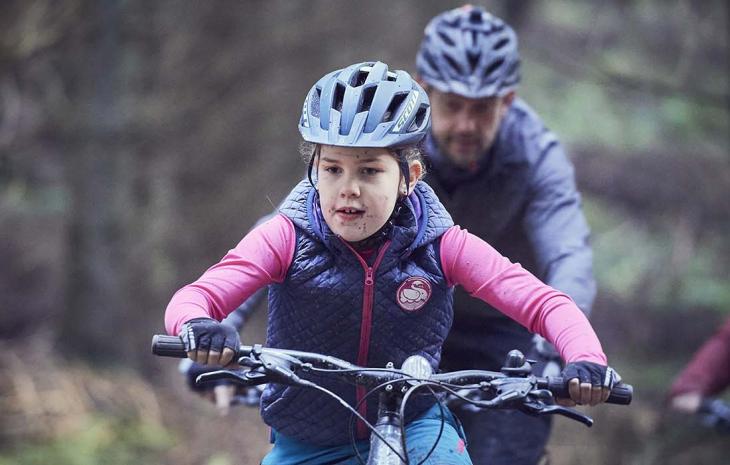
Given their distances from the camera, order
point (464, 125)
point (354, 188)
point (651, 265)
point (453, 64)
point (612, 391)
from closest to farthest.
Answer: point (612, 391), point (354, 188), point (464, 125), point (453, 64), point (651, 265)

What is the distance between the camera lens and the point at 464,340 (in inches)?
205

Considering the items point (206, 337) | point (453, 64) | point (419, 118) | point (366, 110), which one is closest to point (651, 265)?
point (453, 64)

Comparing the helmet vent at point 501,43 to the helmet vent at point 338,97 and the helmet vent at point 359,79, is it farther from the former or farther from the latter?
the helmet vent at point 338,97

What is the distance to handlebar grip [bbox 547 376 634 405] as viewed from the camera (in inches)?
130

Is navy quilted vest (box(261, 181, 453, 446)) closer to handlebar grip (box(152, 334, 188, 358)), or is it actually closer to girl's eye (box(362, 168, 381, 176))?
girl's eye (box(362, 168, 381, 176))

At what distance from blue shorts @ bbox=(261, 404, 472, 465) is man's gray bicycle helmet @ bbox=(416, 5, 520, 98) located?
2.12 m

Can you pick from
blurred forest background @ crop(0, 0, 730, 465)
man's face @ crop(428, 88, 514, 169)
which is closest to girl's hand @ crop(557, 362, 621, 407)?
man's face @ crop(428, 88, 514, 169)

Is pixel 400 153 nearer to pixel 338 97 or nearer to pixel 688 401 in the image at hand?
pixel 338 97

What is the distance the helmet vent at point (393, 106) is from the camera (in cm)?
365

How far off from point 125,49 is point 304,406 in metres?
7.70

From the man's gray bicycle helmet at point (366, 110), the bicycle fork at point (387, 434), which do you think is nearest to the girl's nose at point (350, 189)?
the man's gray bicycle helmet at point (366, 110)

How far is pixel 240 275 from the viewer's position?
3.52 meters

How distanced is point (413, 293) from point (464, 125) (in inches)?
70.3

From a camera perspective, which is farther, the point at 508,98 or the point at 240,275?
the point at 508,98
